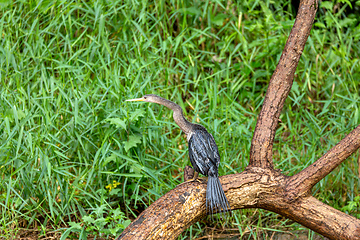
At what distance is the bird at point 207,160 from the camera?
2253mm

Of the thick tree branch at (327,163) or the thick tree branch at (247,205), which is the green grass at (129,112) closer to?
the thick tree branch at (247,205)

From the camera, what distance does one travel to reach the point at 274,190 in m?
2.42

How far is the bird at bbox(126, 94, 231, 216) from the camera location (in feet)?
7.39

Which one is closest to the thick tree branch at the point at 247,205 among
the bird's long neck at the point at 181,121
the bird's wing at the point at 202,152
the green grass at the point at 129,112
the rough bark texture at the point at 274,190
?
the rough bark texture at the point at 274,190

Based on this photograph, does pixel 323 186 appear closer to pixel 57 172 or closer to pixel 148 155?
pixel 148 155

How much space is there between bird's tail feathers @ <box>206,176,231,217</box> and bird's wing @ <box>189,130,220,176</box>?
8 cm

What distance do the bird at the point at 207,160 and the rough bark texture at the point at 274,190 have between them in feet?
0.24

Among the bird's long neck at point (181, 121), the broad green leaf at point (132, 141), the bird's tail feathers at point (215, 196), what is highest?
the bird's long neck at point (181, 121)

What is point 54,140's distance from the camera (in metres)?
3.04

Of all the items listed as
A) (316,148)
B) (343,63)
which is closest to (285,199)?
(316,148)

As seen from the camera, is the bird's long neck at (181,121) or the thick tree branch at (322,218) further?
the bird's long neck at (181,121)

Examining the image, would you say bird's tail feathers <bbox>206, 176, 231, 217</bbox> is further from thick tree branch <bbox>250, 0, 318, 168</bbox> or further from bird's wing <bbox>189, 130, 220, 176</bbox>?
thick tree branch <bbox>250, 0, 318, 168</bbox>

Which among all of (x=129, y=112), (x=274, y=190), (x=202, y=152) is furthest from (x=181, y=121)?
(x=274, y=190)

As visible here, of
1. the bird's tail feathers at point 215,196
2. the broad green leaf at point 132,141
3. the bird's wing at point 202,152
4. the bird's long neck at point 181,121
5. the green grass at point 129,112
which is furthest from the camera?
the green grass at point 129,112
